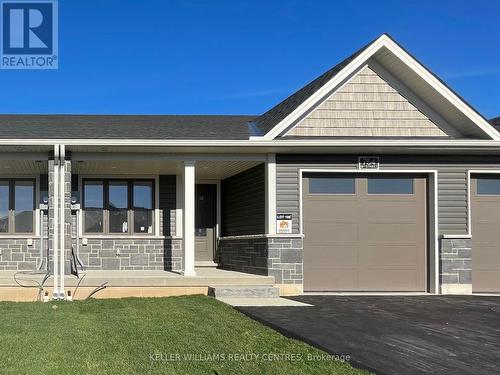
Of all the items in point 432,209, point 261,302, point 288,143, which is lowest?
point 261,302

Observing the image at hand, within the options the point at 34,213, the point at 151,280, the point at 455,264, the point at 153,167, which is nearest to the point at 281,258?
the point at 151,280

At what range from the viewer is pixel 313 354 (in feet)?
21.1

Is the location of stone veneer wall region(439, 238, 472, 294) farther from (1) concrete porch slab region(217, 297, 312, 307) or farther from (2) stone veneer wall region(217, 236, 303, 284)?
(1) concrete porch slab region(217, 297, 312, 307)

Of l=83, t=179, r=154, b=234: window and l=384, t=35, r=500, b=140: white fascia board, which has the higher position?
l=384, t=35, r=500, b=140: white fascia board

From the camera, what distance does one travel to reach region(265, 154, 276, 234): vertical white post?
13281mm

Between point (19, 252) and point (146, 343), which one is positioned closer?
point (146, 343)

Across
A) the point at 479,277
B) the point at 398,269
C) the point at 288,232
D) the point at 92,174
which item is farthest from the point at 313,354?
the point at 92,174

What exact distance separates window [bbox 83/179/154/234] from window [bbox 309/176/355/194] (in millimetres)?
4865

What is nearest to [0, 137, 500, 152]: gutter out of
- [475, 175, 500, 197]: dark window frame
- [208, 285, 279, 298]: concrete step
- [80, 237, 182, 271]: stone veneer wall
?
[475, 175, 500, 197]: dark window frame

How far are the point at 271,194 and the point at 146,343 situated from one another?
6723mm

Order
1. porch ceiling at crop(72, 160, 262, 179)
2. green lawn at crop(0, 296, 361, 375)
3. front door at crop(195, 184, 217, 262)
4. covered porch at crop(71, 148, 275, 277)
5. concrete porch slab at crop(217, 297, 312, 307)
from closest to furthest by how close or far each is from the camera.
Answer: green lawn at crop(0, 296, 361, 375) < concrete porch slab at crop(217, 297, 312, 307) < porch ceiling at crop(72, 160, 262, 179) < covered porch at crop(71, 148, 275, 277) < front door at crop(195, 184, 217, 262)

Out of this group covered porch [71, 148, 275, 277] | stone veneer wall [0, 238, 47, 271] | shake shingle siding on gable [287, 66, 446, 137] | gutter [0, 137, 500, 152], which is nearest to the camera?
gutter [0, 137, 500, 152]

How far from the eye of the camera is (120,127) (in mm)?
14648

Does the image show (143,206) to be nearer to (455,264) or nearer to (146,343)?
(455,264)
